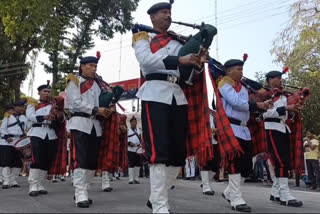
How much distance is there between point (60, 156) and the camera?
761cm

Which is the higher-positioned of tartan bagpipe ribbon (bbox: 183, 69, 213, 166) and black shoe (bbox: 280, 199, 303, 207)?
tartan bagpipe ribbon (bbox: 183, 69, 213, 166)

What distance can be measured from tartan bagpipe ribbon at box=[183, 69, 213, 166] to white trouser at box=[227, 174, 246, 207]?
1021 millimetres

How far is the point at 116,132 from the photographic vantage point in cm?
667

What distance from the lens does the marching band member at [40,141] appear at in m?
7.25

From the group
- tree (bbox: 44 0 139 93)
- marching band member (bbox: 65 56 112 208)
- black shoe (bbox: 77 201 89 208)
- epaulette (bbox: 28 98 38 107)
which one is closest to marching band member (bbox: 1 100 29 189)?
epaulette (bbox: 28 98 38 107)

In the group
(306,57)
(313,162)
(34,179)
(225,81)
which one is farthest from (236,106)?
(306,57)

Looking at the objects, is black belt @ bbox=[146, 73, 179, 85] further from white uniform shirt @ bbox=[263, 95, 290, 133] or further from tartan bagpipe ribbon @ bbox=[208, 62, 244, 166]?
white uniform shirt @ bbox=[263, 95, 290, 133]

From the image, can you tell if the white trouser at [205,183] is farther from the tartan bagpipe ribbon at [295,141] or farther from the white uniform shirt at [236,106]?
the white uniform shirt at [236,106]

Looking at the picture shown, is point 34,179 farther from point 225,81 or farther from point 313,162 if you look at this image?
point 313,162

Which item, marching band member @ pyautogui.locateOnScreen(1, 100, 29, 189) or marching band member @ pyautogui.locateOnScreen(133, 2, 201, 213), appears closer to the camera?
marching band member @ pyautogui.locateOnScreen(133, 2, 201, 213)

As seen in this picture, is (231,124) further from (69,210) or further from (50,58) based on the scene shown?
(50,58)

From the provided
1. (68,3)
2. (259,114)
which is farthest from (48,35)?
(259,114)

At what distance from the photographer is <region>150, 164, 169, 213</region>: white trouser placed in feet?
13.1

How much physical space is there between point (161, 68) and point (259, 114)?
7.97ft
